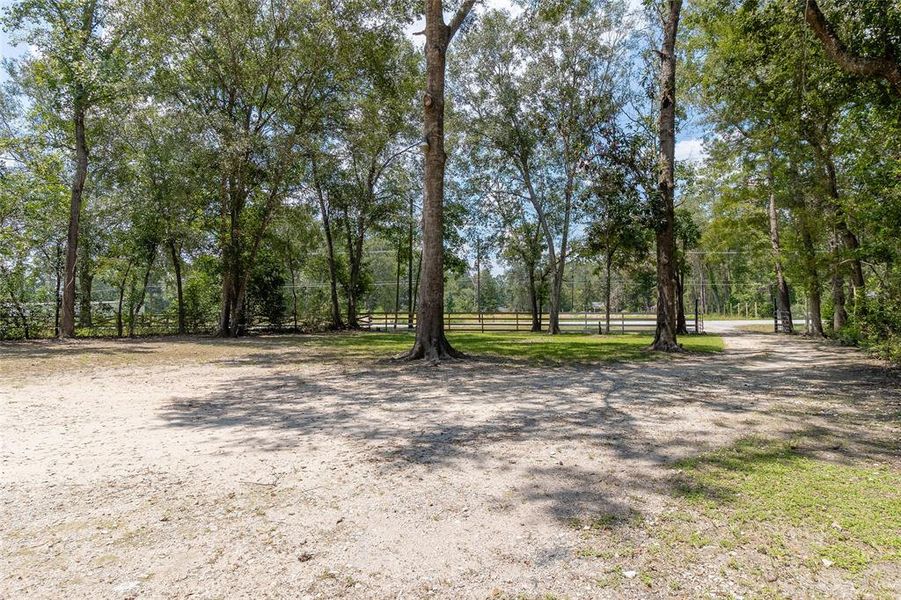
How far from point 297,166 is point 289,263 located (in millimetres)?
9766

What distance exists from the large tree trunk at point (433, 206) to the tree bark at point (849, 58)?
21.9ft

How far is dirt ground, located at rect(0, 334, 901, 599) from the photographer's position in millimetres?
2166

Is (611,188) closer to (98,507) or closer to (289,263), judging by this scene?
(98,507)

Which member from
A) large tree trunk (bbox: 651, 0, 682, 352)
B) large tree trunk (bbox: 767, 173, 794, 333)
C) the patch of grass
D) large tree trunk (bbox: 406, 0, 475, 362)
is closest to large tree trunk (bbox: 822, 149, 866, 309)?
large tree trunk (bbox: 767, 173, 794, 333)

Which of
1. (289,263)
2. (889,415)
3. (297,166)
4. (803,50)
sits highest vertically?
(297,166)

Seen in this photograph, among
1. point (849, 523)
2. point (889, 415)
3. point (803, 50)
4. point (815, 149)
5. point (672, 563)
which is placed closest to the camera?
point (672, 563)

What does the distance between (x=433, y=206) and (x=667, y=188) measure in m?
6.41

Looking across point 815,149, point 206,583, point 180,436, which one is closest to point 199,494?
point 206,583

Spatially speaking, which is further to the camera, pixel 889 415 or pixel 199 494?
pixel 889 415

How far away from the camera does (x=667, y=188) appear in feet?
41.8

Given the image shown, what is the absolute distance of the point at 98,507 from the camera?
9.46 feet

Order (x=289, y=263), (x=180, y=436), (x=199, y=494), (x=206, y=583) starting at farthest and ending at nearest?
(x=289, y=263) < (x=180, y=436) < (x=199, y=494) < (x=206, y=583)

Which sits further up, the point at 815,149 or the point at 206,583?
the point at 815,149

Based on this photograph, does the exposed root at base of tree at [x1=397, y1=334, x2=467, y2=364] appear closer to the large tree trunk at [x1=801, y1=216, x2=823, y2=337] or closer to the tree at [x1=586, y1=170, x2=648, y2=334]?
the tree at [x1=586, y1=170, x2=648, y2=334]
